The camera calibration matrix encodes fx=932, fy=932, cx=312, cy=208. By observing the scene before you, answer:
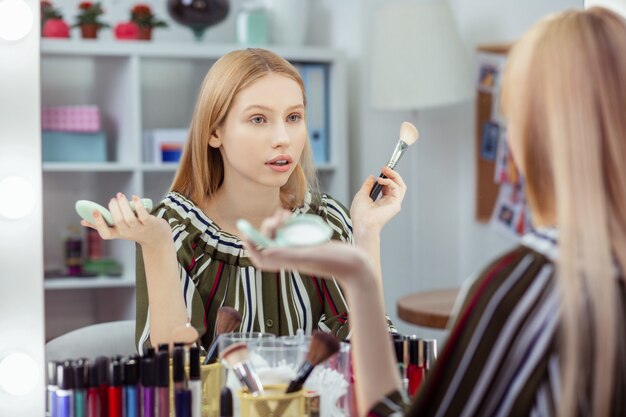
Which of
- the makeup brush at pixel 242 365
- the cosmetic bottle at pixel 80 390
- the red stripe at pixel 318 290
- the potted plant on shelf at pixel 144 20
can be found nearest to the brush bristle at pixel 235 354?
the makeup brush at pixel 242 365

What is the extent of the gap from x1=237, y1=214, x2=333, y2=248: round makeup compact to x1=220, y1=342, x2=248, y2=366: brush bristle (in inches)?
6.5

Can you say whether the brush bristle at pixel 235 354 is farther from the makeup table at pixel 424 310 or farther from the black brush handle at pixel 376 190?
the makeup table at pixel 424 310

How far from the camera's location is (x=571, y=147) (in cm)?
52

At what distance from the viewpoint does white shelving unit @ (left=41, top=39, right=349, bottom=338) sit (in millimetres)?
1103

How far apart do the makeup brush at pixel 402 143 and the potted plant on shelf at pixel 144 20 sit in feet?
3.05

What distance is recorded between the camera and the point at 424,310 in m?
1.62

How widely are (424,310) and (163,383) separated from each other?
0.94m

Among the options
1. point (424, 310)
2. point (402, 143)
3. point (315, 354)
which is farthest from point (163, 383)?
point (424, 310)

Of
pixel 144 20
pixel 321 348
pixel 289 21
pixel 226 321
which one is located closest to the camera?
pixel 321 348

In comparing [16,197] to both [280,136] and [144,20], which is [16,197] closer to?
[280,136]

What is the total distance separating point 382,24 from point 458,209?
39 centimetres

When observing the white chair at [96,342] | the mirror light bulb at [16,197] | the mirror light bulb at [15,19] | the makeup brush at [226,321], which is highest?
the mirror light bulb at [15,19]

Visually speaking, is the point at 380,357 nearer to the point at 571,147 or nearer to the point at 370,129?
the point at 571,147

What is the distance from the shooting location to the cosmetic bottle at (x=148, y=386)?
0.72 m
